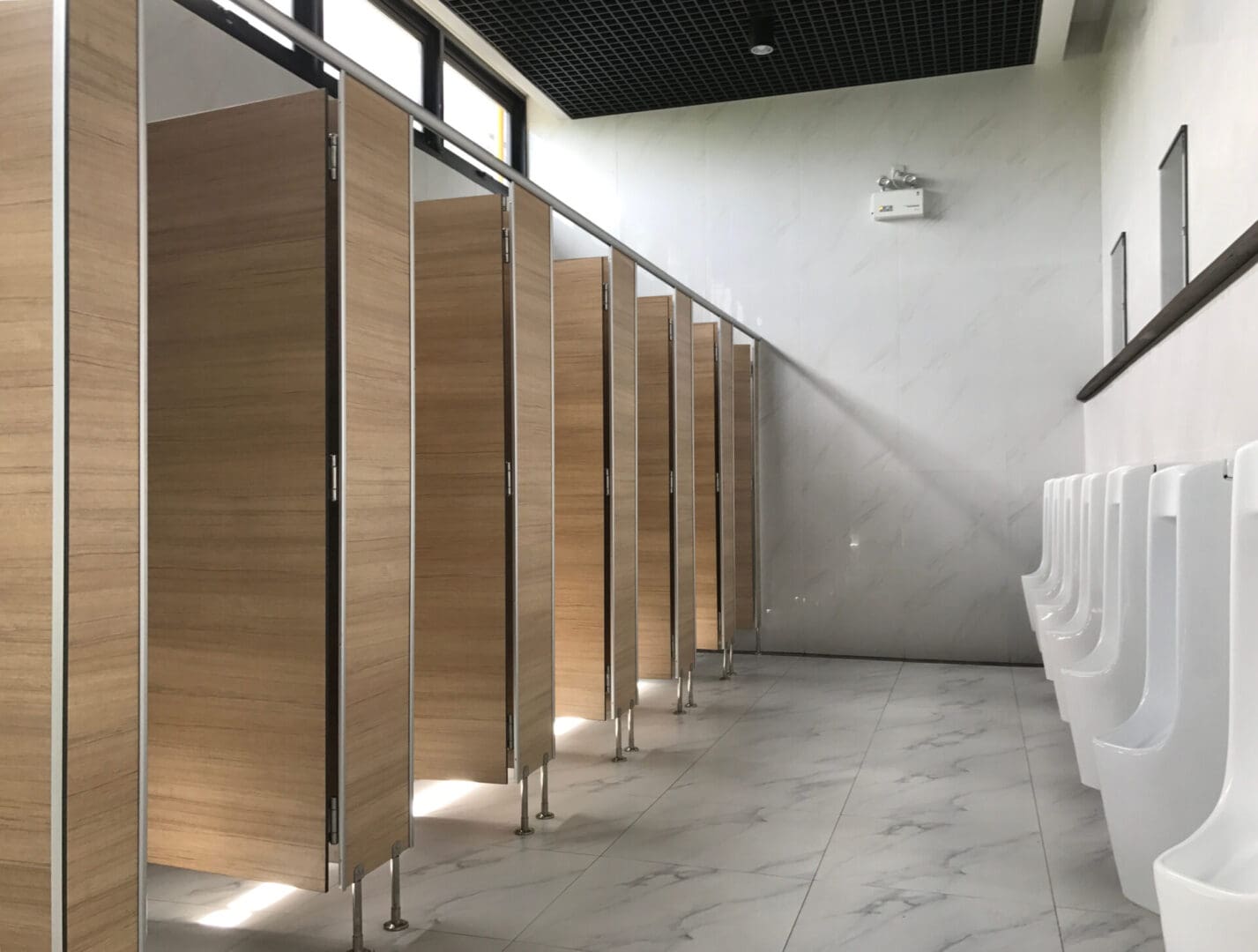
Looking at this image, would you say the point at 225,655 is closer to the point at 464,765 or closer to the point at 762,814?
the point at 464,765

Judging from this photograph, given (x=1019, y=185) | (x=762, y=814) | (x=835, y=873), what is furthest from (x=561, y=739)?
(x=1019, y=185)

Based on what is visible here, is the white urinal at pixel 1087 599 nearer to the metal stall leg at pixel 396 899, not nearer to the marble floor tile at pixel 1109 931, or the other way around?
the marble floor tile at pixel 1109 931

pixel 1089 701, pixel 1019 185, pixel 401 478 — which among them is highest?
pixel 1019 185

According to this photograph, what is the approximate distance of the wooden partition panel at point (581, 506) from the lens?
11.3ft

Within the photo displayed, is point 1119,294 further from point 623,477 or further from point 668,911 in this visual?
point 668,911

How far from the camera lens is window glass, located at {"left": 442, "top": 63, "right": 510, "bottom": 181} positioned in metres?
5.38

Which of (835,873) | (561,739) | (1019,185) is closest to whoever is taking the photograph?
(835,873)

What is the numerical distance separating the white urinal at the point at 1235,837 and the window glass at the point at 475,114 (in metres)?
4.44

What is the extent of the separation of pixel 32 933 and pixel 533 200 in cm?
207

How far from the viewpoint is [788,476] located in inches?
232

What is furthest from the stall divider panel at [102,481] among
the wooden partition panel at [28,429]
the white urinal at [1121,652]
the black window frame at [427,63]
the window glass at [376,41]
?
the window glass at [376,41]

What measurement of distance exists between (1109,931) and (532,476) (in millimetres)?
1723

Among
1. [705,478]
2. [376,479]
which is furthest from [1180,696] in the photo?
[705,478]

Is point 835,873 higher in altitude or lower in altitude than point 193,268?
lower
